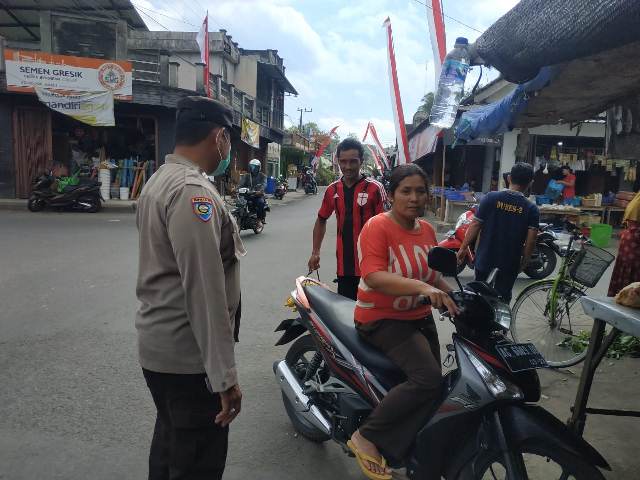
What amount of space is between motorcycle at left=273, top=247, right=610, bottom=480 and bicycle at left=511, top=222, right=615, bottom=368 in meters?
2.15

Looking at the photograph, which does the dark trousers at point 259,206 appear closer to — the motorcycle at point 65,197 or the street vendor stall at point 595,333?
the motorcycle at point 65,197

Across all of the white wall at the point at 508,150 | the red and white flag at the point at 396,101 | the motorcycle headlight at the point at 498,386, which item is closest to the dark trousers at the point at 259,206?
the red and white flag at the point at 396,101

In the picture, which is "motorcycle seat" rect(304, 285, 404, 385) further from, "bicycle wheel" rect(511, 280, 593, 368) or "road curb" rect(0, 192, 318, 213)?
"road curb" rect(0, 192, 318, 213)

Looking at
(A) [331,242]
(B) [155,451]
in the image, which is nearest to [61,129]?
(A) [331,242]

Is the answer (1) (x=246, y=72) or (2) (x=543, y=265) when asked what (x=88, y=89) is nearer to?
(2) (x=543, y=265)

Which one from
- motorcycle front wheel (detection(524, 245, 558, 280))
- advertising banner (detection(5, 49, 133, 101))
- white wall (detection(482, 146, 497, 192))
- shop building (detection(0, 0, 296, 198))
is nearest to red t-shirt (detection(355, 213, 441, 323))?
motorcycle front wheel (detection(524, 245, 558, 280))

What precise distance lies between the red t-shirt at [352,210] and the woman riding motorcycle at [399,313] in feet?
4.20

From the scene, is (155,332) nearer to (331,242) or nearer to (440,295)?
(440,295)

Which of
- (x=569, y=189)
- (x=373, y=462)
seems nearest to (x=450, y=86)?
(x=373, y=462)

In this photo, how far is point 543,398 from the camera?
3.45 metres

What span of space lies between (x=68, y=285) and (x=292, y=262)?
10.7ft

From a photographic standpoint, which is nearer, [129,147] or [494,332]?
[494,332]

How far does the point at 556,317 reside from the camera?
4293 mm

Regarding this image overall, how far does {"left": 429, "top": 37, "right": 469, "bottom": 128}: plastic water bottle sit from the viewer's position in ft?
12.0
